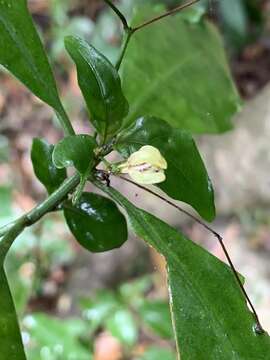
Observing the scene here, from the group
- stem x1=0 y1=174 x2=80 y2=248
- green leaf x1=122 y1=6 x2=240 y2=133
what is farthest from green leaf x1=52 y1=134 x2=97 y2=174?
green leaf x1=122 y1=6 x2=240 y2=133

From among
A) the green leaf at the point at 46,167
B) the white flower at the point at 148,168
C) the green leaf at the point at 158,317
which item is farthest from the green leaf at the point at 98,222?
the green leaf at the point at 158,317

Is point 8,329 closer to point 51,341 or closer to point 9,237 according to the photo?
point 9,237

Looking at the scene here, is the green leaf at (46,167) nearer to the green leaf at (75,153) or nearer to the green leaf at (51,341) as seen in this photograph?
the green leaf at (75,153)

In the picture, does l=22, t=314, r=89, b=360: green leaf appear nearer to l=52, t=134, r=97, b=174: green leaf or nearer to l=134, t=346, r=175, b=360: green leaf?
l=134, t=346, r=175, b=360: green leaf

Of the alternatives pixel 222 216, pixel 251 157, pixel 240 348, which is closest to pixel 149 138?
pixel 240 348

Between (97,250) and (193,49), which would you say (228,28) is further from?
(97,250)

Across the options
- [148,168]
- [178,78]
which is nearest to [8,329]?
[148,168]
